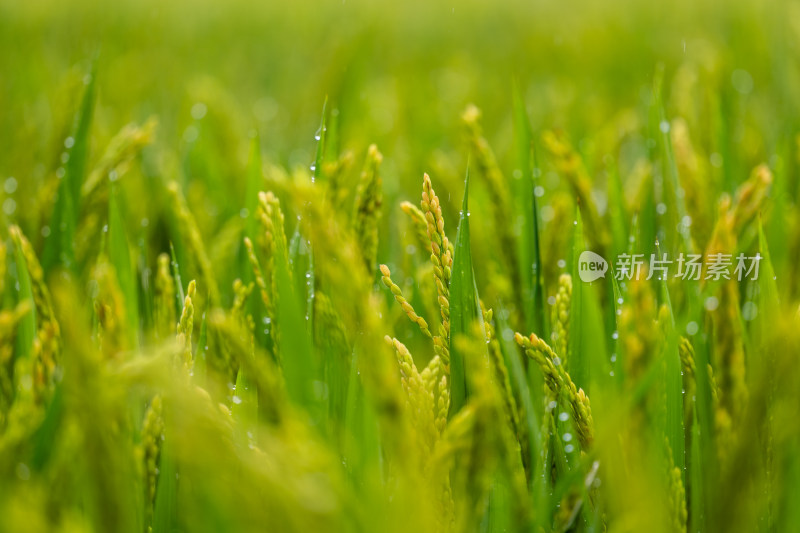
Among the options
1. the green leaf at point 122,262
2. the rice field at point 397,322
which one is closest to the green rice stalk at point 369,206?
the rice field at point 397,322

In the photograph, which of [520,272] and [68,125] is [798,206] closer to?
[520,272]

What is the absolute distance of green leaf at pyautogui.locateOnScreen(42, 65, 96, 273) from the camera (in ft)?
2.88

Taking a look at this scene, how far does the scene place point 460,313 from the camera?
56cm

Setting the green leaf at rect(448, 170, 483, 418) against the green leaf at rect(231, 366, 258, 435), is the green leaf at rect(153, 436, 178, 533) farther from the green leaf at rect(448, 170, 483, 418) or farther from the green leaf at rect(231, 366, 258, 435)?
the green leaf at rect(448, 170, 483, 418)

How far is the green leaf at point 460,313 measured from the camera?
1.80 ft

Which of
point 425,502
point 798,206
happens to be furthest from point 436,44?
point 425,502

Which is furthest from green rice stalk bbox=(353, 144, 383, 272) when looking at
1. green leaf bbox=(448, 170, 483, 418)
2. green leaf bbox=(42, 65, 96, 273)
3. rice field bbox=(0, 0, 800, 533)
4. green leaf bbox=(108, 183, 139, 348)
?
green leaf bbox=(42, 65, 96, 273)

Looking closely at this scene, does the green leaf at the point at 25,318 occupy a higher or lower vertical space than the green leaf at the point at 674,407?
higher

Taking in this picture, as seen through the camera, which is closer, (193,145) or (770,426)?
(770,426)

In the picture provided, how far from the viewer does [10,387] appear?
0.66 meters

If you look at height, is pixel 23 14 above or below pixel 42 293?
above

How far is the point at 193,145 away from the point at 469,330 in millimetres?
983

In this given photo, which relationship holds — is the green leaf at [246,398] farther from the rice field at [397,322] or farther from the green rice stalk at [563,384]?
the green rice stalk at [563,384]

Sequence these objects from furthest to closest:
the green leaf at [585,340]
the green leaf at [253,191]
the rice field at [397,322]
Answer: the green leaf at [253,191], the green leaf at [585,340], the rice field at [397,322]
